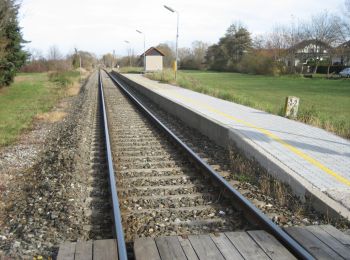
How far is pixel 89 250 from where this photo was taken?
173 inches

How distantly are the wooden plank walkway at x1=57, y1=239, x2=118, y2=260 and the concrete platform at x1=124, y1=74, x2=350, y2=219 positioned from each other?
2995mm

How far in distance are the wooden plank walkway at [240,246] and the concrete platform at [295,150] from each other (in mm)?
866

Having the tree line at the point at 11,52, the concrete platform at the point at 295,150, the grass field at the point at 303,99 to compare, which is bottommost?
the grass field at the point at 303,99

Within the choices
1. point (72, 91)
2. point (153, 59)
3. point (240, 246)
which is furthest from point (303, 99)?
point (153, 59)

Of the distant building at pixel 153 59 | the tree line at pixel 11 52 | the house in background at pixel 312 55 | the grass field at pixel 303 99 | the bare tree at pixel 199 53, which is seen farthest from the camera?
the bare tree at pixel 199 53

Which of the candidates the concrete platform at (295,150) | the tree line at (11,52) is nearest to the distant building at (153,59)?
the tree line at (11,52)

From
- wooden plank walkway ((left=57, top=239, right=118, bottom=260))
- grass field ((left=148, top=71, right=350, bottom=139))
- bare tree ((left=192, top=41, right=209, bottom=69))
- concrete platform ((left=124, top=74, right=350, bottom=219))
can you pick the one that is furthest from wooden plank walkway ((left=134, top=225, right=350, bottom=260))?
bare tree ((left=192, top=41, right=209, bottom=69))

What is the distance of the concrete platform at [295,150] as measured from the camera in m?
6.18

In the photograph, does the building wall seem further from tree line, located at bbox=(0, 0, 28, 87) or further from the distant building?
tree line, located at bbox=(0, 0, 28, 87)

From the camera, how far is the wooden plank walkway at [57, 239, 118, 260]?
424 centimetres

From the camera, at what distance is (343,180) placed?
6762 mm

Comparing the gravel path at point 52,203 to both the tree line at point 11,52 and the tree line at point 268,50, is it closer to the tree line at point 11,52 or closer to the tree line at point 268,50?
the tree line at point 11,52

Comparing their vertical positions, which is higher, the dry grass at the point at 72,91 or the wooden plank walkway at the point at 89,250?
the wooden plank walkway at the point at 89,250

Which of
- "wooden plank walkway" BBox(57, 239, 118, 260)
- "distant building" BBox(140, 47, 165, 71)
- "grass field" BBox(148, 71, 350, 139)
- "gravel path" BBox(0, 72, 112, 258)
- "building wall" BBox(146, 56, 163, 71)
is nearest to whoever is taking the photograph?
"wooden plank walkway" BBox(57, 239, 118, 260)
